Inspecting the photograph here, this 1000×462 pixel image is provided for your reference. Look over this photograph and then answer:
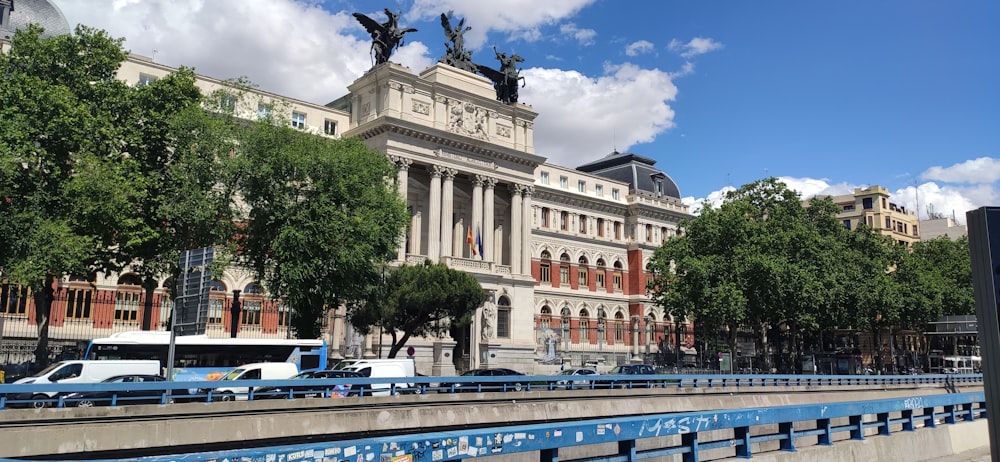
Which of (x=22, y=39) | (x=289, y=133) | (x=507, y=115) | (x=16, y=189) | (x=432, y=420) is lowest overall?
(x=432, y=420)

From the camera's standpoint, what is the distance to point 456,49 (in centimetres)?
6650

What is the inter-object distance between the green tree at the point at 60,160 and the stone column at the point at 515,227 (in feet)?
114

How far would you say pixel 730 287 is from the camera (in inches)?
2255

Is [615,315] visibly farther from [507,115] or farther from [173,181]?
[173,181]

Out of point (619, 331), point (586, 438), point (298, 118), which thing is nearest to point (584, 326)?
point (619, 331)

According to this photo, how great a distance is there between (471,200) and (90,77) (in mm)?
34828

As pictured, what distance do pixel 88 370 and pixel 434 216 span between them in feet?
108

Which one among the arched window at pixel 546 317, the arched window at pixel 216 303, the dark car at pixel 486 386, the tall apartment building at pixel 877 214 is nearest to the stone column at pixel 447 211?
the arched window at pixel 546 317

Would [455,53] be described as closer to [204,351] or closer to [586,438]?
[204,351]

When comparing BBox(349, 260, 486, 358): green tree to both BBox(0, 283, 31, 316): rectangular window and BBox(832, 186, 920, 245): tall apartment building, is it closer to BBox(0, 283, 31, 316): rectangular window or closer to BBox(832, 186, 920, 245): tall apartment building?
BBox(0, 283, 31, 316): rectangular window

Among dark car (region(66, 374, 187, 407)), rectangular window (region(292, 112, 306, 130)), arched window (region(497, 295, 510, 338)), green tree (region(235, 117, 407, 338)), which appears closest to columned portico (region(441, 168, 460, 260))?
arched window (region(497, 295, 510, 338))


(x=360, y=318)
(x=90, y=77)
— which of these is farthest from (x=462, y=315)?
(x=90, y=77)

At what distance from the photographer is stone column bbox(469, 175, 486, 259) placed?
62781 millimetres

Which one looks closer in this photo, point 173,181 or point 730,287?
point 173,181
